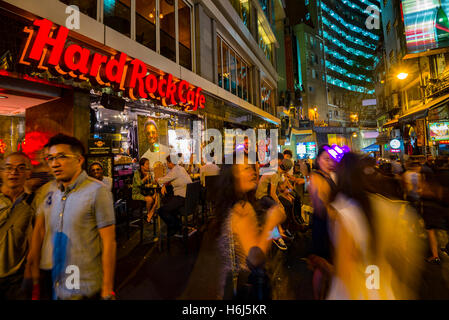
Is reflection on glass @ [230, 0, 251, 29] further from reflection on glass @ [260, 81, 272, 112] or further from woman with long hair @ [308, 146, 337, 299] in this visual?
Answer: woman with long hair @ [308, 146, 337, 299]

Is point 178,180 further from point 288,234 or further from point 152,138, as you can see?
point 152,138

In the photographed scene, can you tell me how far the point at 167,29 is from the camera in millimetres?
9430

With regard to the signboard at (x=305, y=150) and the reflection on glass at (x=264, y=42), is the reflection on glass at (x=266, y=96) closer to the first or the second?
the reflection on glass at (x=264, y=42)

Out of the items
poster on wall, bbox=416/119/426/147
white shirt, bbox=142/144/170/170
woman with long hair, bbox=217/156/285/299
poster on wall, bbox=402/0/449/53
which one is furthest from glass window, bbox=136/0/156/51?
poster on wall, bbox=416/119/426/147

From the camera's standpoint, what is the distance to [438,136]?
30.5 ft

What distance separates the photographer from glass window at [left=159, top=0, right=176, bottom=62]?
26.8 feet

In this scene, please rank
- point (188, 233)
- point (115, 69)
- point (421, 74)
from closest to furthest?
point (188, 233) < point (115, 69) < point (421, 74)

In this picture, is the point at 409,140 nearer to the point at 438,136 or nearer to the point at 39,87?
the point at 438,136

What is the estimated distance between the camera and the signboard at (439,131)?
29.6 feet

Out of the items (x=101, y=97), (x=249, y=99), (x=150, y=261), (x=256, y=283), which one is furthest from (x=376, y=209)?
(x=249, y=99)

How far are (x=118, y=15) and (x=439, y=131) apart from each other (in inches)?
559

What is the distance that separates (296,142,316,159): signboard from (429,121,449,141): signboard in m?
14.6

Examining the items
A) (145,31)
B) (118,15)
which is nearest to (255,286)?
(118,15)

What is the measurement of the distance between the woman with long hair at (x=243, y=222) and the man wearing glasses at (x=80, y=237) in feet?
3.91
